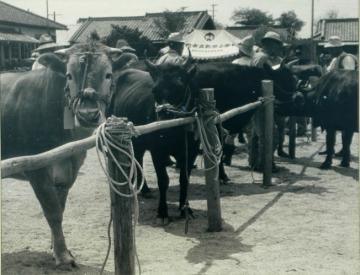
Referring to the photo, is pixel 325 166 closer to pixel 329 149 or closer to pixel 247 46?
pixel 329 149

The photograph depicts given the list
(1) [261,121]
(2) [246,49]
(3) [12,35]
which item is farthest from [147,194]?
(2) [246,49]

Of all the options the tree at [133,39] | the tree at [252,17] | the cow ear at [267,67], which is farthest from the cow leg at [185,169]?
the tree at [252,17]

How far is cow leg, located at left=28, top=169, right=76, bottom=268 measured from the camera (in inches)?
154

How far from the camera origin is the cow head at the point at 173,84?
4.99 m

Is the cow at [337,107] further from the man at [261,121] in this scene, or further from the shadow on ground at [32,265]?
the shadow on ground at [32,265]

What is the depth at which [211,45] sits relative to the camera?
55.5 ft

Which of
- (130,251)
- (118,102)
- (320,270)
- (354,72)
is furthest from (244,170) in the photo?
(130,251)

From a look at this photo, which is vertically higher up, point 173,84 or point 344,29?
point 344,29

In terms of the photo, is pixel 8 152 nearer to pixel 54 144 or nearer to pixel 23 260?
pixel 54 144

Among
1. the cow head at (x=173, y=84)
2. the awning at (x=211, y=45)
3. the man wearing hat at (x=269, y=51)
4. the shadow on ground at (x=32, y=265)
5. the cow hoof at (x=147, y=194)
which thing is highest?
the awning at (x=211, y=45)

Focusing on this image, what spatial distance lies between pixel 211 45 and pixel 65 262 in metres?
13.7

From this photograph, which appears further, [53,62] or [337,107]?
[337,107]

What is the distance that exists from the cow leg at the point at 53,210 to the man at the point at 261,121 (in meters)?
3.66

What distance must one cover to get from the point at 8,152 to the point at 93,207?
6.37ft
